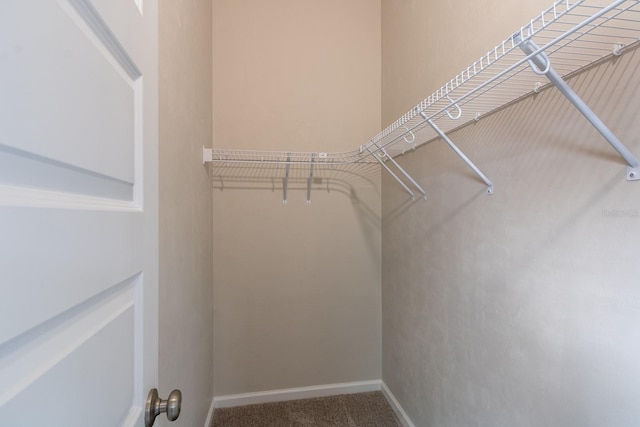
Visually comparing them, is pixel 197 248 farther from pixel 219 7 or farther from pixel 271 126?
pixel 219 7

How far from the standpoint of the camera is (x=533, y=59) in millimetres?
665

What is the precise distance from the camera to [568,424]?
85 cm

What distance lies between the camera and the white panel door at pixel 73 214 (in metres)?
0.27

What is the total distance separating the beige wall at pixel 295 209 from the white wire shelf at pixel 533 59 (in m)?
0.39

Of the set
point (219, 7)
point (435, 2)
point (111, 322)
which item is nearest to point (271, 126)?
point (219, 7)

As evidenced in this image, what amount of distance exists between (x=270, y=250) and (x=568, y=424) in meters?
1.65

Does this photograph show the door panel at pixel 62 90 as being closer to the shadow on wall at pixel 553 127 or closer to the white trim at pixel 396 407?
the shadow on wall at pixel 553 127

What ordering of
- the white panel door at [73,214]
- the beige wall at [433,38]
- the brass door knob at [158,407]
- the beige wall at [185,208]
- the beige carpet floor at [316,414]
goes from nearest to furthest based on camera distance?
the white panel door at [73,214] → the brass door knob at [158,407] → the beige wall at [185,208] → the beige wall at [433,38] → the beige carpet floor at [316,414]

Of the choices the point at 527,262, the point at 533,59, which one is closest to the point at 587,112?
the point at 533,59

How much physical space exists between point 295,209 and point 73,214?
5.60 ft

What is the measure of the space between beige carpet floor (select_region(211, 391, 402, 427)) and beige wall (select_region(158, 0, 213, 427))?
230 millimetres

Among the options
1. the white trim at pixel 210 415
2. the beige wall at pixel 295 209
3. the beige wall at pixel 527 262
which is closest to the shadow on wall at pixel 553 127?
the beige wall at pixel 527 262

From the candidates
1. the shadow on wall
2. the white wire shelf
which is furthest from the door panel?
the shadow on wall

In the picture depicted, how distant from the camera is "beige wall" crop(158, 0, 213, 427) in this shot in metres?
0.95
